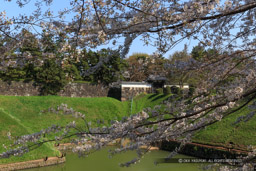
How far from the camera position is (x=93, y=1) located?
9.47ft

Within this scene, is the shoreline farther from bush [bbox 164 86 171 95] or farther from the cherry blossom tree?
bush [bbox 164 86 171 95]

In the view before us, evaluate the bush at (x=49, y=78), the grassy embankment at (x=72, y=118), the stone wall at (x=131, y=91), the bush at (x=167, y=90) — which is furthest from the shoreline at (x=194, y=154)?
the stone wall at (x=131, y=91)

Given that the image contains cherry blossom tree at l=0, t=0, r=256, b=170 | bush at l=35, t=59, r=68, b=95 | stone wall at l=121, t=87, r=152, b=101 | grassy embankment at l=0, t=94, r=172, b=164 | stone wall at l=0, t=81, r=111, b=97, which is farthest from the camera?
stone wall at l=121, t=87, r=152, b=101

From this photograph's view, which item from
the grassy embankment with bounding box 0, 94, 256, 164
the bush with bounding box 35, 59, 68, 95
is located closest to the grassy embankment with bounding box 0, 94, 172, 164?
the grassy embankment with bounding box 0, 94, 256, 164

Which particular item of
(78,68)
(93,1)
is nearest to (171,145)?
(93,1)

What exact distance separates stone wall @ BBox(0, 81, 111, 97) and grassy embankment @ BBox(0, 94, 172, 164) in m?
1.69

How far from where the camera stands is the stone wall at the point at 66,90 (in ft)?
65.0

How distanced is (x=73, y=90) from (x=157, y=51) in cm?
2009

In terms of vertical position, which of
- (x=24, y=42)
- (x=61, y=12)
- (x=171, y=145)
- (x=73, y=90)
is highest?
(x=61, y=12)

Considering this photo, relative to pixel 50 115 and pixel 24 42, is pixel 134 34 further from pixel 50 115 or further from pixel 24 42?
pixel 50 115

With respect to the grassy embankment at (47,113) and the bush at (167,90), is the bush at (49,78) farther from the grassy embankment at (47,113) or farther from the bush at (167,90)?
the bush at (167,90)

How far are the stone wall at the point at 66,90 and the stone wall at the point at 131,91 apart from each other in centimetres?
158

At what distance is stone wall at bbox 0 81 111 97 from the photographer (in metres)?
19.8

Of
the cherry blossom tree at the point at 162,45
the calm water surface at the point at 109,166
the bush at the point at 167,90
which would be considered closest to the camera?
the cherry blossom tree at the point at 162,45
